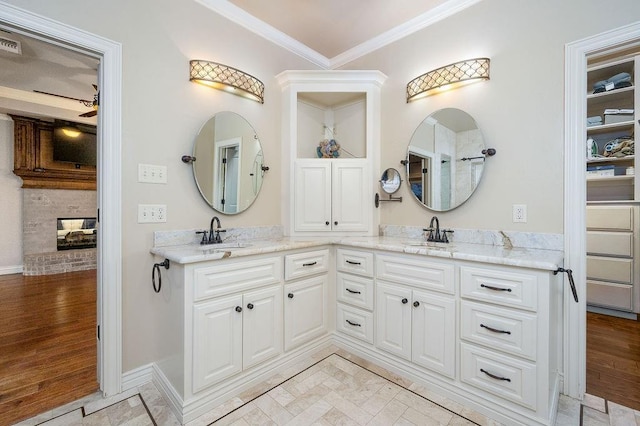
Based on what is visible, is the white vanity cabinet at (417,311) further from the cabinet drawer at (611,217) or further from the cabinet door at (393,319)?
the cabinet drawer at (611,217)

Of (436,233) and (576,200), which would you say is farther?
(436,233)

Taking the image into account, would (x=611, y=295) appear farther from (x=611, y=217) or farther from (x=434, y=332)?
(x=434, y=332)

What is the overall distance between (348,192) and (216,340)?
1.53 metres

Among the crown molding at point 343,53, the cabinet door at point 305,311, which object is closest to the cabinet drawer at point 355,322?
the cabinet door at point 305,311

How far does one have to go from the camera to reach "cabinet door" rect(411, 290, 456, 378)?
1.71 meters

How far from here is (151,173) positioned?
1.88 meters

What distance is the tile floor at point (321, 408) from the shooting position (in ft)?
4.99

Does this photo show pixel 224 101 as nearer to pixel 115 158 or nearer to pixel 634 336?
pixel 115 158

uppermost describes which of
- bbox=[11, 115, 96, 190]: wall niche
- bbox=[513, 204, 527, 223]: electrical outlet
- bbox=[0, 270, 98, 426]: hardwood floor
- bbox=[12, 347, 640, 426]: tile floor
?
bbox=[11, 115, 96, 190]: wall niche

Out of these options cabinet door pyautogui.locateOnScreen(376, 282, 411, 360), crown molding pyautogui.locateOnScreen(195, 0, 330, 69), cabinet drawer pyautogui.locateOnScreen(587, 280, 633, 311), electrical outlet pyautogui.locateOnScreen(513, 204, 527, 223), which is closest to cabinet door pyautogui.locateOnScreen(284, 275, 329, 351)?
cabinet door pyautogui.locateOnScreen(376, 282, 411, 360)

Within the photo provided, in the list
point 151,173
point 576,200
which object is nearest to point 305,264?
point 151,173

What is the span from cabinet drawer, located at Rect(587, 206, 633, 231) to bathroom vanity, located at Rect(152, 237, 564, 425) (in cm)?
202

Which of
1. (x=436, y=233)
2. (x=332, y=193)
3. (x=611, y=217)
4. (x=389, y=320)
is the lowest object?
(x=389, y=320)

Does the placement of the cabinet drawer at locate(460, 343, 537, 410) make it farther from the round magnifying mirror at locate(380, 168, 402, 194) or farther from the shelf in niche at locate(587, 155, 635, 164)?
the shelf in niche at locate(587, 155, 635, 164)
